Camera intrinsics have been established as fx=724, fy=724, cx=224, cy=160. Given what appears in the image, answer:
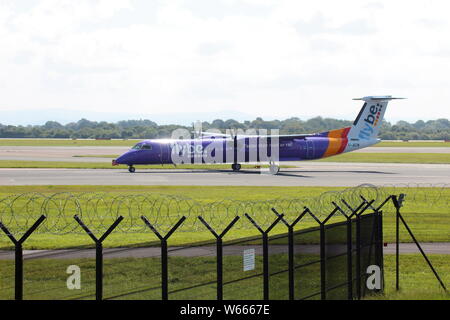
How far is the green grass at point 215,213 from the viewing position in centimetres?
2616

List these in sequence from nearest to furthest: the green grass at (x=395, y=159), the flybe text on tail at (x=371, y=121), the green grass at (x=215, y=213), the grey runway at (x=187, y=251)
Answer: the grey runway at (x=187, y=251) < the green grass at (x=215, y=213) < the flybe text on tail at (x=371, y=121) < the green grass at (x=395, y=159)

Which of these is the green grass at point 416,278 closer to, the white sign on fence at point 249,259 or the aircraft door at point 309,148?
the white sign on fence at point 249,259

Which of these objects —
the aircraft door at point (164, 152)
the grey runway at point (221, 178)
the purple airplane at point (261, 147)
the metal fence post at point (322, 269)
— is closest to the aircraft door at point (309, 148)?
the purple airplane at point (261, 147)

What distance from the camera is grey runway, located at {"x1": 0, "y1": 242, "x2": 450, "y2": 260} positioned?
12.4 metres

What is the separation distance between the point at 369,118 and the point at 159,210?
148 ft

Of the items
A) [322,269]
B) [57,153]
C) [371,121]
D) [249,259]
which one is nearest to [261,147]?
[371,121]

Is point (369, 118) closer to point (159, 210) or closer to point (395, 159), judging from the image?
point (395, 159)

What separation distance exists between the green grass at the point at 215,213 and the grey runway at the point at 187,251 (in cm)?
115

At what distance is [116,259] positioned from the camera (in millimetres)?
18562

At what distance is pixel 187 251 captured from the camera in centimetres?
1398

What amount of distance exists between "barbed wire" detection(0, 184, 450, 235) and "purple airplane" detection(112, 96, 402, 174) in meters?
18.5

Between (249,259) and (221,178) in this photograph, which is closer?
(249,259)

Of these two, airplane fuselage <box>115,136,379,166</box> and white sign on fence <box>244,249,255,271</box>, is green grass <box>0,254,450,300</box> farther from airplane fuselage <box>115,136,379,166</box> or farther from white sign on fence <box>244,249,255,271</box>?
airplane fuselage <box>115,136,379,166</box>
